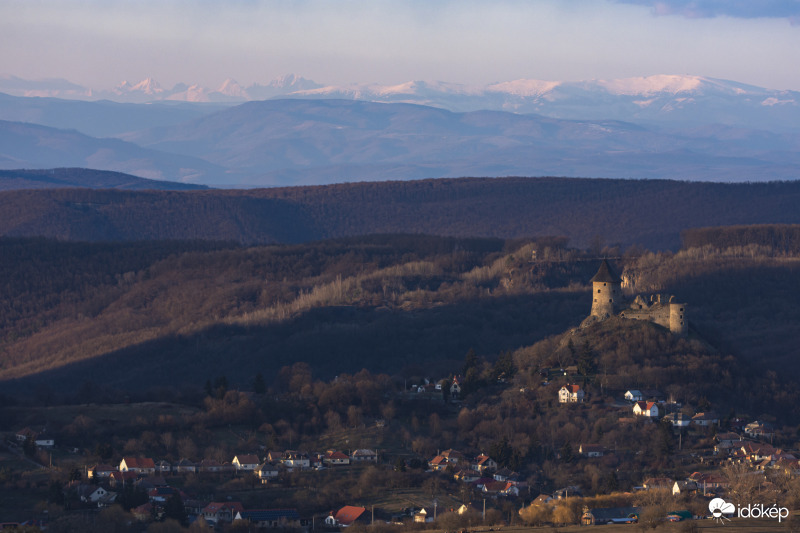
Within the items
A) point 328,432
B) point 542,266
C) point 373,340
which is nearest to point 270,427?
point 328,432

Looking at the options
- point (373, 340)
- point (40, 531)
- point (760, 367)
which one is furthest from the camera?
point (373, 340)

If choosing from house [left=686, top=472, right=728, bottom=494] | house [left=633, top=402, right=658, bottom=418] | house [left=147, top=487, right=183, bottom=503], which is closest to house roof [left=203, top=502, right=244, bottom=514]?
house [left=147, top=487, right=183, bottom=503]

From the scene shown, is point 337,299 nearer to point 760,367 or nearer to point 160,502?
point 760,367

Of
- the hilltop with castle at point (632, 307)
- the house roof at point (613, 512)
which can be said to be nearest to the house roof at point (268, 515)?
the house roof at point (613, 512)

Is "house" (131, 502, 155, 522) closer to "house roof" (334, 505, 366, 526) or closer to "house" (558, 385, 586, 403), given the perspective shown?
"house roof" (334, 505, 366, 526)

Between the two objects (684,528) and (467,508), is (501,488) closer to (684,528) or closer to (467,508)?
(467,508)

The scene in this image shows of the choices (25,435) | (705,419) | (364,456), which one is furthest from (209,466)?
(705,419)

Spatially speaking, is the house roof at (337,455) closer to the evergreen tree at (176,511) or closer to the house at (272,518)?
the house at (272,518)
